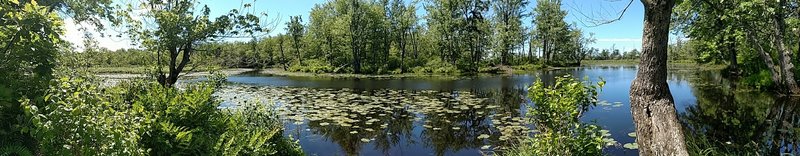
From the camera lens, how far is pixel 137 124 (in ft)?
10.8

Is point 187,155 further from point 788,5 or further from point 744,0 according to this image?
point 788,5

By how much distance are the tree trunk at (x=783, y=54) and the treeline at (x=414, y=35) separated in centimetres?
2658

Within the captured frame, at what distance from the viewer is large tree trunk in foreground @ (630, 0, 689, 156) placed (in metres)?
4.21

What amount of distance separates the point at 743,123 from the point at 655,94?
8.12 m

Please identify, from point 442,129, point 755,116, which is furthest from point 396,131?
point 755,116

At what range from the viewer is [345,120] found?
37.4ft

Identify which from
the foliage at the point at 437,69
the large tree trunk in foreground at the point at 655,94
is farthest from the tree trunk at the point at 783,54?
the foliage at the point at 437,69

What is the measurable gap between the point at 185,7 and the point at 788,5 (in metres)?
18.9

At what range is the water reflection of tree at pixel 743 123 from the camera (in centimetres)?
697

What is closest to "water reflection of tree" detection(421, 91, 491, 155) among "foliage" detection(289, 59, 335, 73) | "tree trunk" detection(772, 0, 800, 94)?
"tree trunk" detection(772, 0, 800, 94)

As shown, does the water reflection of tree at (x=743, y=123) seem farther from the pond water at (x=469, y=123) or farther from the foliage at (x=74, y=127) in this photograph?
the foliage at (x=74, y=127)

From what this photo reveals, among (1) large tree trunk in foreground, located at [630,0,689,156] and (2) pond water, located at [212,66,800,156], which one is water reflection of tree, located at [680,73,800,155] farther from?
(1) large tree trunk in foreground, located at [630,0,689,156]

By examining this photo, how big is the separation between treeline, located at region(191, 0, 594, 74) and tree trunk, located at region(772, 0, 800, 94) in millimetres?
26584

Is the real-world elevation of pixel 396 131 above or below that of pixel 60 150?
below
